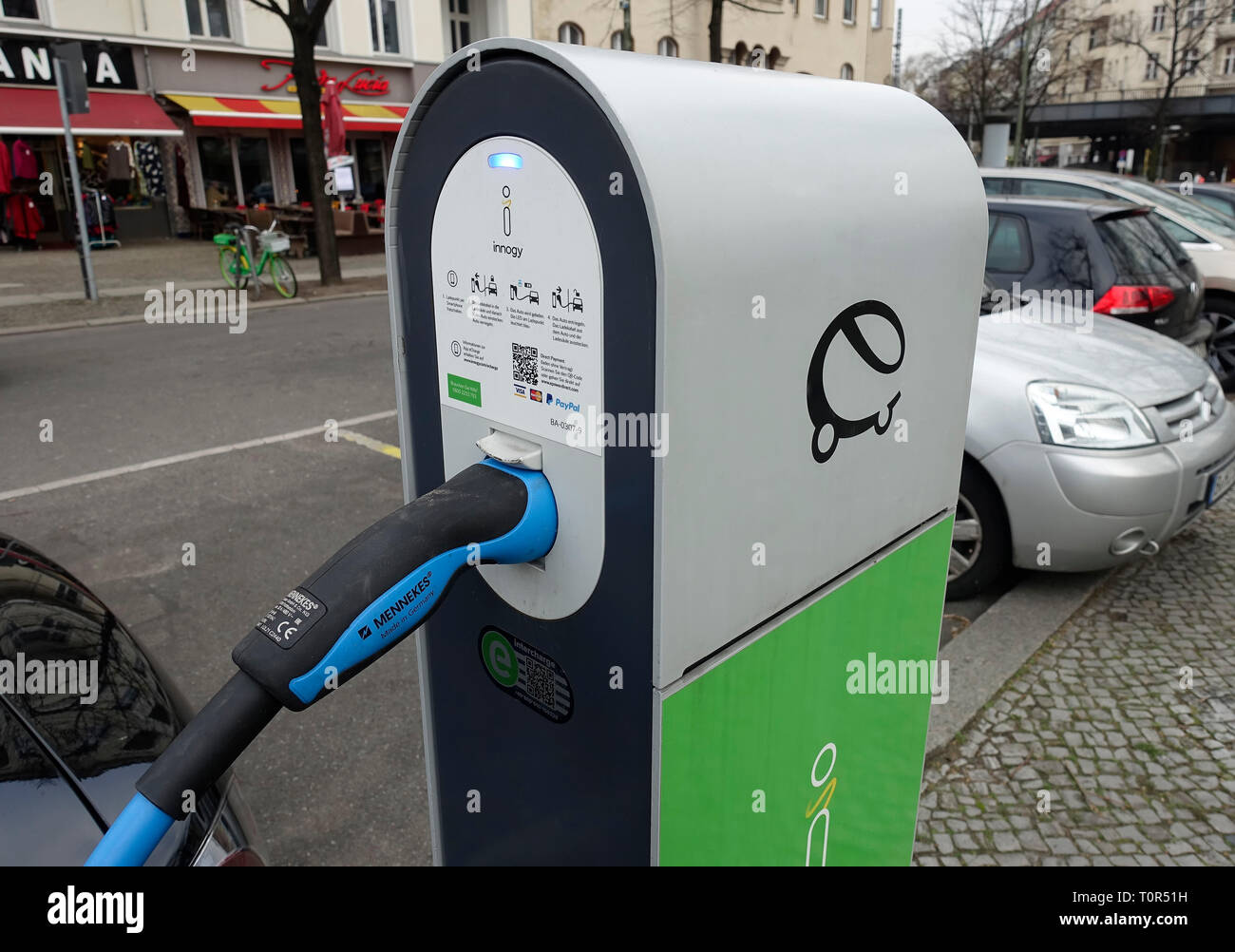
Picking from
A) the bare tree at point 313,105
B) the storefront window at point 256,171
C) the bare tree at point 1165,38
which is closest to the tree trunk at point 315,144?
the bare tree at point 313,105

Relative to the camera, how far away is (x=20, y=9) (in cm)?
1909

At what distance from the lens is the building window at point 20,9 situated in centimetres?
1891

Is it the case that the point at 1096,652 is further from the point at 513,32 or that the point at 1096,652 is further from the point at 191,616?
the point at 513,32

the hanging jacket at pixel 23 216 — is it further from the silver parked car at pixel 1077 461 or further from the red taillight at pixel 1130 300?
the silver parked car at pixel 1077 461

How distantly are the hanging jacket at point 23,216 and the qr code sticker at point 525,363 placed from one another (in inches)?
878

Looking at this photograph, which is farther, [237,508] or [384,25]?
[384,25]

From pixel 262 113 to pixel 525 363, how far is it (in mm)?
23001

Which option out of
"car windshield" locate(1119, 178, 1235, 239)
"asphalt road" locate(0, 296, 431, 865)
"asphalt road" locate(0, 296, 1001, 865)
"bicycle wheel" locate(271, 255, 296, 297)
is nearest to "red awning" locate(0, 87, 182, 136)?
"bicycle wheel" locate(271, 255, 296, 297)

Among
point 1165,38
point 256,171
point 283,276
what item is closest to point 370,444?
point 283,276

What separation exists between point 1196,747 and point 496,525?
3006 millimetres

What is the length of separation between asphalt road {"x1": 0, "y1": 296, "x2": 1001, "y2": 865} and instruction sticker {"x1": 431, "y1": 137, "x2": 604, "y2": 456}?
5.15 feet

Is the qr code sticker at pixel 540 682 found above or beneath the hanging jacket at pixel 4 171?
beneath

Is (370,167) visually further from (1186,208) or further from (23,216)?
(1186,208)

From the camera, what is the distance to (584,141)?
1227 mm
